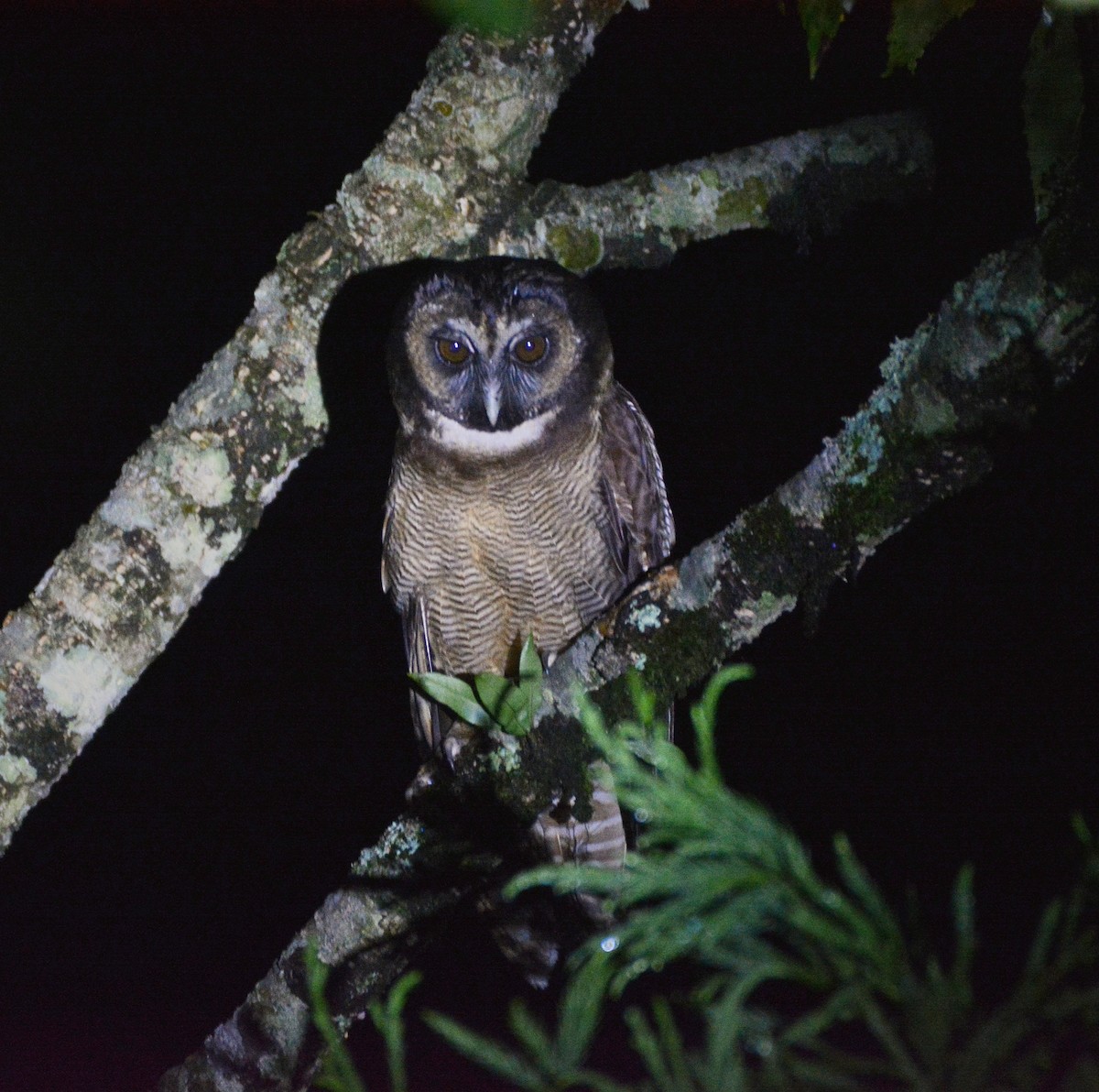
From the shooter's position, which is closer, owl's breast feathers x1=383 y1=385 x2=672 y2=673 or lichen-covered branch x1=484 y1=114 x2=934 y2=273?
lichen-covered branch x1=484 y1=114 x2=934 y2=273

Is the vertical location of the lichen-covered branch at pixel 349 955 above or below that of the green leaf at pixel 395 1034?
above

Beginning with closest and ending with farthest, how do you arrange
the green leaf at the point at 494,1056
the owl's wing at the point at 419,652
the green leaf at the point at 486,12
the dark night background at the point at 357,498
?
the green leaf at the point at 494,1056 < the green leaf at the point at 486,12 < the owl's wing at the point at 419,652 < the dark night background at the point at 357,498

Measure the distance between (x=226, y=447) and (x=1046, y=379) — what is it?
4.51 ft

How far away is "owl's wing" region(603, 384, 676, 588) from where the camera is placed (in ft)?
9.41

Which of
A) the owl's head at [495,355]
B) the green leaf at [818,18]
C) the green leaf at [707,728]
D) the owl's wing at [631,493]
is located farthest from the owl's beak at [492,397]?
the green leaf at [707,728]

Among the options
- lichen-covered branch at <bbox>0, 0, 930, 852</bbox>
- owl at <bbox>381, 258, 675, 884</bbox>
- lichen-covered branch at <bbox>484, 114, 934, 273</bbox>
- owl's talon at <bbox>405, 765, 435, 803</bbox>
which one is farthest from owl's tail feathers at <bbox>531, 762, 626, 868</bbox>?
lichen-covered branch at <bbox>484, 114, 934, 273</bbox>

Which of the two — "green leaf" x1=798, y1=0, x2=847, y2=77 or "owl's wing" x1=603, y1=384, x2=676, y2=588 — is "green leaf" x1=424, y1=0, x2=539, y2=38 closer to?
"green leaf" x1=798, y1=0, x2=847, y2=77

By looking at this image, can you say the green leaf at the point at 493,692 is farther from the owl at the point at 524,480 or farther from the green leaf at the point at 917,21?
the green leaf at the point at 917,21

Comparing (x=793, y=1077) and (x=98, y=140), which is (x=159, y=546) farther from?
(x=98, y=140)

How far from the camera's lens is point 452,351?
2701mm

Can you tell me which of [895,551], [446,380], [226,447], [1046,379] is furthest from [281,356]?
[895,551]

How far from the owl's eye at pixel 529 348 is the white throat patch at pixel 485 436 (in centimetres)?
15

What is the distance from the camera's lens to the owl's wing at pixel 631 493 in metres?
2.87

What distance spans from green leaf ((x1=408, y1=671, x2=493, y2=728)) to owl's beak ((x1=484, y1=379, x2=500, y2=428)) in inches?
41.7
